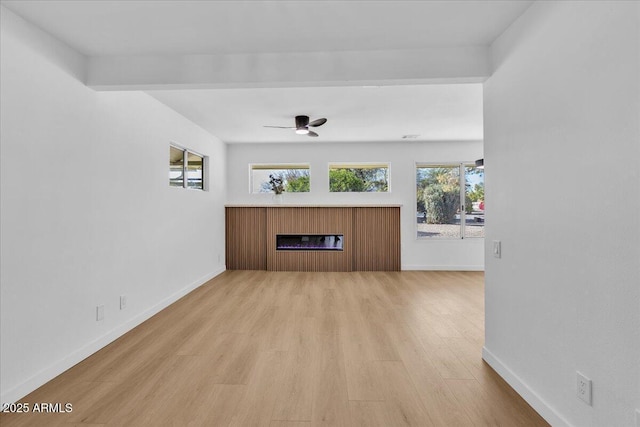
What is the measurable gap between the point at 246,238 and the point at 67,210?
404 centimetres

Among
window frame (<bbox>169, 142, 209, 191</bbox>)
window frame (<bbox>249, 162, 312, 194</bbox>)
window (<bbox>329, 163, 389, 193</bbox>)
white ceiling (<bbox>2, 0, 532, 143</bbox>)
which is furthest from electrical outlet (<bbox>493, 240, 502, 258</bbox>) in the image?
window frame (<bbox>249, 162, 312, 194</bbox>)

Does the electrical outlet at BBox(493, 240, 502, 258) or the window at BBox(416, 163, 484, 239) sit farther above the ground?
the window at BBox(416, 163, 484, 239)

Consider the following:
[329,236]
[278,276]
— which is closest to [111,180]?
[278,276]

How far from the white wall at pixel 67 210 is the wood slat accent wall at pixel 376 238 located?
11.8 feet

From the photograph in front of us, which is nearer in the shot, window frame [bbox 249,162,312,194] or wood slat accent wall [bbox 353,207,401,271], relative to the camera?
wood slat accent wall [bbox 353,207,401,271]

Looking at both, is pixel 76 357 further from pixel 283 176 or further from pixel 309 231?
pixel 283 176

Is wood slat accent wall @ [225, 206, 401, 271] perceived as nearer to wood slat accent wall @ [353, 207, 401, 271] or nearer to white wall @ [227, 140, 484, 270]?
wood slat accent wall @ [353, 207, 401, 271]

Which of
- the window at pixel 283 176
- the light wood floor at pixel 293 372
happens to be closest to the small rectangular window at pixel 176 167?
the light wood floor at pixel 293 372

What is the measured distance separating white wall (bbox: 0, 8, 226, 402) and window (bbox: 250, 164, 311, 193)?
2.84m

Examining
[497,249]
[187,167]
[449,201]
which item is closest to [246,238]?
[187,167]

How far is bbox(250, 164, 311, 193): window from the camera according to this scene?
6.71 m

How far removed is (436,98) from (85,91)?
359cm

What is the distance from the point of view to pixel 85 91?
2.69 metres

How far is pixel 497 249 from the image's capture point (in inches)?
95.0
